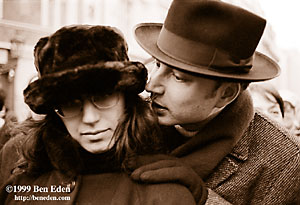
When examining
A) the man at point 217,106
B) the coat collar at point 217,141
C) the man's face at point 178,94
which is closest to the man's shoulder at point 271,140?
the man at point 217,106

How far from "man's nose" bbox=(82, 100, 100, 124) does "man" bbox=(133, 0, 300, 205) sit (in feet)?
0.85

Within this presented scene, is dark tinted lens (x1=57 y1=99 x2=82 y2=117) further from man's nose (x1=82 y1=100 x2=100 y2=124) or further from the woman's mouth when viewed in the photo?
the woman's mouth

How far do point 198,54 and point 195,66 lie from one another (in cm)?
5

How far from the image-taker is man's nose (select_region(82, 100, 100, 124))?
157cm

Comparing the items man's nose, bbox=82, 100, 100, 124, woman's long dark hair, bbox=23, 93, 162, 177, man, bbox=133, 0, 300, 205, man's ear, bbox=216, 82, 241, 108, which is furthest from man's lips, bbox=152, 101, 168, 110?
man's nose, bbox=82, 100, 100, 124

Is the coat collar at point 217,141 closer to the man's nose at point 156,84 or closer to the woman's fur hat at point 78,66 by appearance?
the man's nose at point 156,84

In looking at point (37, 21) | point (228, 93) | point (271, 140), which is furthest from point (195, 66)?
point (37, 21)

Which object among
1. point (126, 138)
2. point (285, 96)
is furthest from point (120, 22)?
point (126, 138)

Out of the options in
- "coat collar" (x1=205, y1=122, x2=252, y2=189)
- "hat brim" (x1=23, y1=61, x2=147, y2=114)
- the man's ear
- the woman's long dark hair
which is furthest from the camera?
"coat collar" (x1=205, y1=122, x2=252, y2=189)

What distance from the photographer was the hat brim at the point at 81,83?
1501 millimetres

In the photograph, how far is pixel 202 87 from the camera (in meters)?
1.95

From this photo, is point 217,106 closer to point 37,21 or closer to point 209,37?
point 209,37

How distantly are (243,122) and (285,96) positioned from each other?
4394 mm

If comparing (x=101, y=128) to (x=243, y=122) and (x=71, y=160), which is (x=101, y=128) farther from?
(x=243, y=122)
